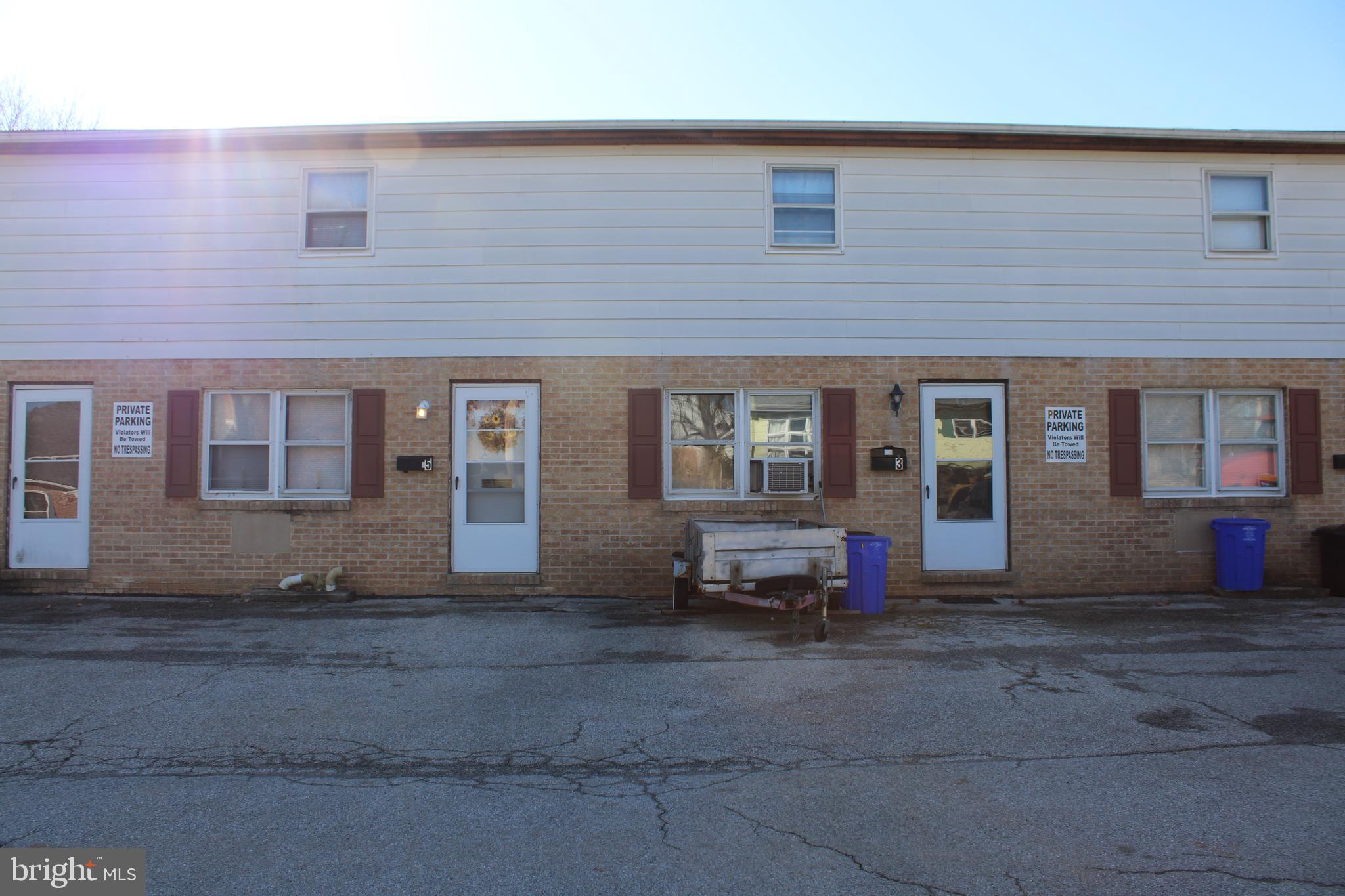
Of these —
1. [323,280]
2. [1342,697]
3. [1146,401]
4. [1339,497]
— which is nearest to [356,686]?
[323,280]

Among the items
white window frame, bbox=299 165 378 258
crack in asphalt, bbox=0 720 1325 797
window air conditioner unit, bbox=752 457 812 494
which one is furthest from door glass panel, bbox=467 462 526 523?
crack in asphalt, bbox=0 720 1325 797

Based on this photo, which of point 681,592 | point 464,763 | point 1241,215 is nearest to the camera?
point 464,763

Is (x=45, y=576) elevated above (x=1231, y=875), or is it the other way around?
(x=45, y=576)

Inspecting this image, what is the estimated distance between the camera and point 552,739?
516 centimetres

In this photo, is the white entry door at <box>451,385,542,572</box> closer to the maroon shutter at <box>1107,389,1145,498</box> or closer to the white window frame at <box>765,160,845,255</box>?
the white window frame at <box>765,160,845,255</box>

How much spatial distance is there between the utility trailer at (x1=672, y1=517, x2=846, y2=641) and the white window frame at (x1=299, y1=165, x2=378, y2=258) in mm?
5933

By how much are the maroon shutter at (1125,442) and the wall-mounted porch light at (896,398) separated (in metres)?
2.70

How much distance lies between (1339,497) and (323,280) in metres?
13.2

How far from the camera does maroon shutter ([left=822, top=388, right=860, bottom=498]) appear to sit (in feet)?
34.1

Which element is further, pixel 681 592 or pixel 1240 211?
pixel 1240 211

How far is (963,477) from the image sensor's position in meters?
10.7

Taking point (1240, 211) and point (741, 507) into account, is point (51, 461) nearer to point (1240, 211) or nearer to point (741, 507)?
point (741, 507)

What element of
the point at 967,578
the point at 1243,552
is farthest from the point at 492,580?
the point at 1243,552

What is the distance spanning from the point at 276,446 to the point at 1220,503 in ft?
39.1
